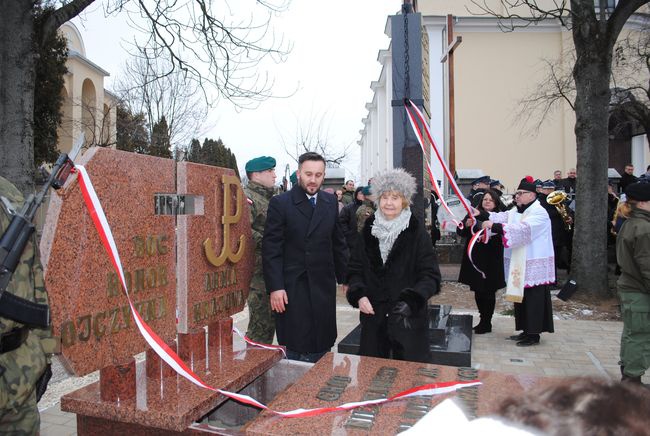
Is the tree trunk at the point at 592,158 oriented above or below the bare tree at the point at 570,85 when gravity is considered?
below

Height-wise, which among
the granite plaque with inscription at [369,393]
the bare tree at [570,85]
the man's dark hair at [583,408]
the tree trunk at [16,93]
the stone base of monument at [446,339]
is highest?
the bare tree at [570,85]

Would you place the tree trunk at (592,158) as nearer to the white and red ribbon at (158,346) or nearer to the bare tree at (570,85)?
the white and red ribbon at (158,346)

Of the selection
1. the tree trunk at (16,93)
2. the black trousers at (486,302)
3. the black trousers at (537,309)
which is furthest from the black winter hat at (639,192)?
the tree trunk at (16,93)

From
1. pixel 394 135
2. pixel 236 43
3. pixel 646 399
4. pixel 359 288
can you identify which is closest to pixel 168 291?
pixel 359 288

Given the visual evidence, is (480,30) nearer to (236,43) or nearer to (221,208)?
(236,43)

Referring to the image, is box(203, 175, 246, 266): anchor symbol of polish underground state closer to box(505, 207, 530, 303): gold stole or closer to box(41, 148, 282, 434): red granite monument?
box(41, 148, 282, 434): red granite monument

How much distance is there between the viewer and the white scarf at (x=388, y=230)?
149 inches

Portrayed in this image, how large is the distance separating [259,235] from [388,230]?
1152 mm

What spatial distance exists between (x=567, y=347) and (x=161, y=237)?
16.9ft

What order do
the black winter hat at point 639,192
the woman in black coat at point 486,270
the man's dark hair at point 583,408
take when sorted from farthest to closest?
the woman in black coat at point 486,270 → the black winter hat at point 639,192 → the man's dark hair at point 583,408

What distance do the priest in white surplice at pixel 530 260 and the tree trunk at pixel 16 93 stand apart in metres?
6.13

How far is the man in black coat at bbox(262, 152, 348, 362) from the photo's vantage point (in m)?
3.89

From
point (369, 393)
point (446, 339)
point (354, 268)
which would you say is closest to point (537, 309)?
point (446, 339)

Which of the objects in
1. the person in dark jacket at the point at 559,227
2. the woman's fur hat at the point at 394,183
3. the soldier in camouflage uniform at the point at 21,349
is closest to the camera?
the soldier in camouflage uniform at the point at 21,349
